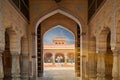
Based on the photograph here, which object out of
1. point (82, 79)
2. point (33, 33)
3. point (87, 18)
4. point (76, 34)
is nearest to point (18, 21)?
point (33, 33)

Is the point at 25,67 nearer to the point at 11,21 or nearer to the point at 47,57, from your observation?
the point at 11,21

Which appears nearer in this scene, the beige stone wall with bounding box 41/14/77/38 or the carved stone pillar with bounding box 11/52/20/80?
the carved stone pillar with bounding box 11/52/20/80

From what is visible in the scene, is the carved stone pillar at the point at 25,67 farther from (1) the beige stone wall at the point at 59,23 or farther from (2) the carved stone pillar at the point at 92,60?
(1) the beige stone wall at the point at 59,23

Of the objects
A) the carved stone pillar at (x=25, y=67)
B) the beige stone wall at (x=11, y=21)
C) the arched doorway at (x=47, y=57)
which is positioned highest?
the beige stone wall at (x=11, y=21)

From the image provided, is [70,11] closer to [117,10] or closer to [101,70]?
[101,70]

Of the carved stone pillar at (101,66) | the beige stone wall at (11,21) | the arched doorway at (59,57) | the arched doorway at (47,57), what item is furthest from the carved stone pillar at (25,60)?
the arched doorway at (47,57)

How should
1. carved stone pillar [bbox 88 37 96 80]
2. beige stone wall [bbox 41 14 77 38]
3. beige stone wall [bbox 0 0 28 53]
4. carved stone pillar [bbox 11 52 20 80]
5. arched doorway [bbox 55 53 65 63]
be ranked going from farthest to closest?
arched doorway [bbox 55 53 65 63] < beige stone wall [bbox 41 14 77 38] < carved stone pillar [bbox 88 37 96 80] < carved stone pillar [bbox 11 52 20 80] < beige stone wall [bbox 0 0 28 53]

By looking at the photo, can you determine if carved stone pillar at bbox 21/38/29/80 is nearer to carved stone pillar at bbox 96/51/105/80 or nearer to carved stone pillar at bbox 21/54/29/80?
carved stone pillar at bbox 21/54/29/80

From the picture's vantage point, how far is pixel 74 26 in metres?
16.5

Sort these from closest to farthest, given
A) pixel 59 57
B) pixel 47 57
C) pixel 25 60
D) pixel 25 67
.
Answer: pixel 25 67
pixel 25 60
pixel 59 57
pixel 47 57

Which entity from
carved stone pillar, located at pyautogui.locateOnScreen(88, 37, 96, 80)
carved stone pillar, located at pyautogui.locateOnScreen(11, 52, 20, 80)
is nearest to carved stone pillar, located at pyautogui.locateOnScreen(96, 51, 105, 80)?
carved stone pillar, located at pyautogui.locateOnScreen(88, 37, 96, 80)

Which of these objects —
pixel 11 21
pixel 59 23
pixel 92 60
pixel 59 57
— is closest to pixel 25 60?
pixel 92 60

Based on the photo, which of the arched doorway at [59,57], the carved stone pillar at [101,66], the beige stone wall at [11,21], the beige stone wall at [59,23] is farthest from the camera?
the arched doorway at [59,57]

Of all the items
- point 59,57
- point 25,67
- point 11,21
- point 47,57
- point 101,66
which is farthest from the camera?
point 47,57
